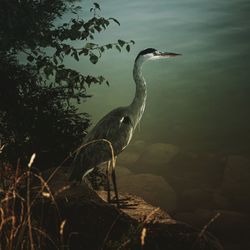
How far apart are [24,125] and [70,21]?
4.08ft

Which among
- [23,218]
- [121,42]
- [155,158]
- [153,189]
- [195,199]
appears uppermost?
[121,42]

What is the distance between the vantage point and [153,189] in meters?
8.45

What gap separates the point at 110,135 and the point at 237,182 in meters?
5.65

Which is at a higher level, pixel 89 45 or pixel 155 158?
pixel 89 45

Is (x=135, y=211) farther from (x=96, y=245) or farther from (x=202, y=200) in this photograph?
(x=202, y=200)

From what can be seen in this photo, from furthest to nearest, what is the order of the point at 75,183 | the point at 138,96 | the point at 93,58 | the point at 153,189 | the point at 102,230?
1. the point at 153,189
2. the point at 138,96
3. the point at 93,58
4. the point at 75,183
5. the point at 102,230

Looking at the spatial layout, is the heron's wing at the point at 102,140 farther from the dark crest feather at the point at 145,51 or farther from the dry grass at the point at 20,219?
the dark crest feather at the point at 145,51

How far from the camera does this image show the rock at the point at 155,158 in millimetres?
11246

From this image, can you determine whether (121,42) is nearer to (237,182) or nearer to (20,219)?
(20,219)

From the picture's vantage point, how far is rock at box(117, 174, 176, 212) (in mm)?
8383

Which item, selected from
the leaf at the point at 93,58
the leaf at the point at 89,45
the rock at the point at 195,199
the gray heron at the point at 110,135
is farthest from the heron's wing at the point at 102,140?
the rock at the point at 195,199

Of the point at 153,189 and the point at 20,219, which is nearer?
the point at 20,219

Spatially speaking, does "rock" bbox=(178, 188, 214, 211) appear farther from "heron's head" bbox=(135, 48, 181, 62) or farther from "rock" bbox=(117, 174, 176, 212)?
"heron's head" bbox=(135, 48, 181, 62)

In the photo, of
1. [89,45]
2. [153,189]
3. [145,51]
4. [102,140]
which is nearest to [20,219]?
[102,140]
